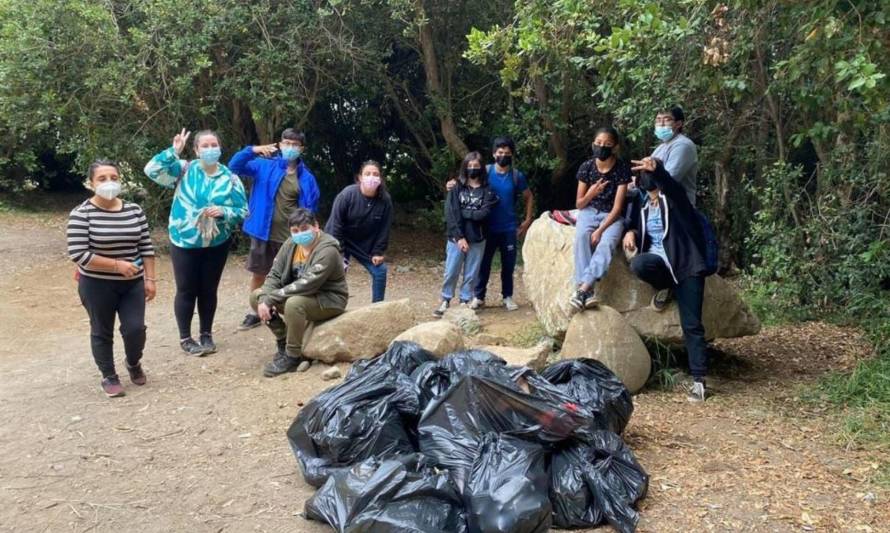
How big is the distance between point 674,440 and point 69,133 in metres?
9.31

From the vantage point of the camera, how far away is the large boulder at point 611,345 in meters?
4.88

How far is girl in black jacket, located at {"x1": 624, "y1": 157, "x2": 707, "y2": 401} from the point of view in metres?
4.79

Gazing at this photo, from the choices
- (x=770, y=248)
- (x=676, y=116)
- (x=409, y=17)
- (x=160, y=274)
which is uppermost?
(x=409, y=17)

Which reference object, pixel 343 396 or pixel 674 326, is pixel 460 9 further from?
pixel 343 396

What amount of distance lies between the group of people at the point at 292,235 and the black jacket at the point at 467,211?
0.04 feet

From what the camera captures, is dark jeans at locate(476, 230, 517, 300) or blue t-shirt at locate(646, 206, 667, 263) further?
dark jeans at locate(476, 230, 517, 300)

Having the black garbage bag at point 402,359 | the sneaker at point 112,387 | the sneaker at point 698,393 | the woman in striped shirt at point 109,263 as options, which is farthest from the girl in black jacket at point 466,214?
the sneaker at point 112,387

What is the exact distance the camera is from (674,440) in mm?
4164

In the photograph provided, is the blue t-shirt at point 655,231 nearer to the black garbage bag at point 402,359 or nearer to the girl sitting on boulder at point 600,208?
the girl sitting on boulder at point 600,208

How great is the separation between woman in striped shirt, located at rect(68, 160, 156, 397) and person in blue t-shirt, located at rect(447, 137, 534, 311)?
10.2 ft

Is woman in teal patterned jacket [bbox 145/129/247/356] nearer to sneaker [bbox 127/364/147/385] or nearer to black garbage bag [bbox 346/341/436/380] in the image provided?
sneaker [bbox 127/364/147/385]

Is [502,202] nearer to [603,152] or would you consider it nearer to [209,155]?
[603,152]

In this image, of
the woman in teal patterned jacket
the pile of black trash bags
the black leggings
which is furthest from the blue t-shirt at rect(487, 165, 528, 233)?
the pile of black trash bags

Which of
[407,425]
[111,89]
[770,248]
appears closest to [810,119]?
[770,248]
